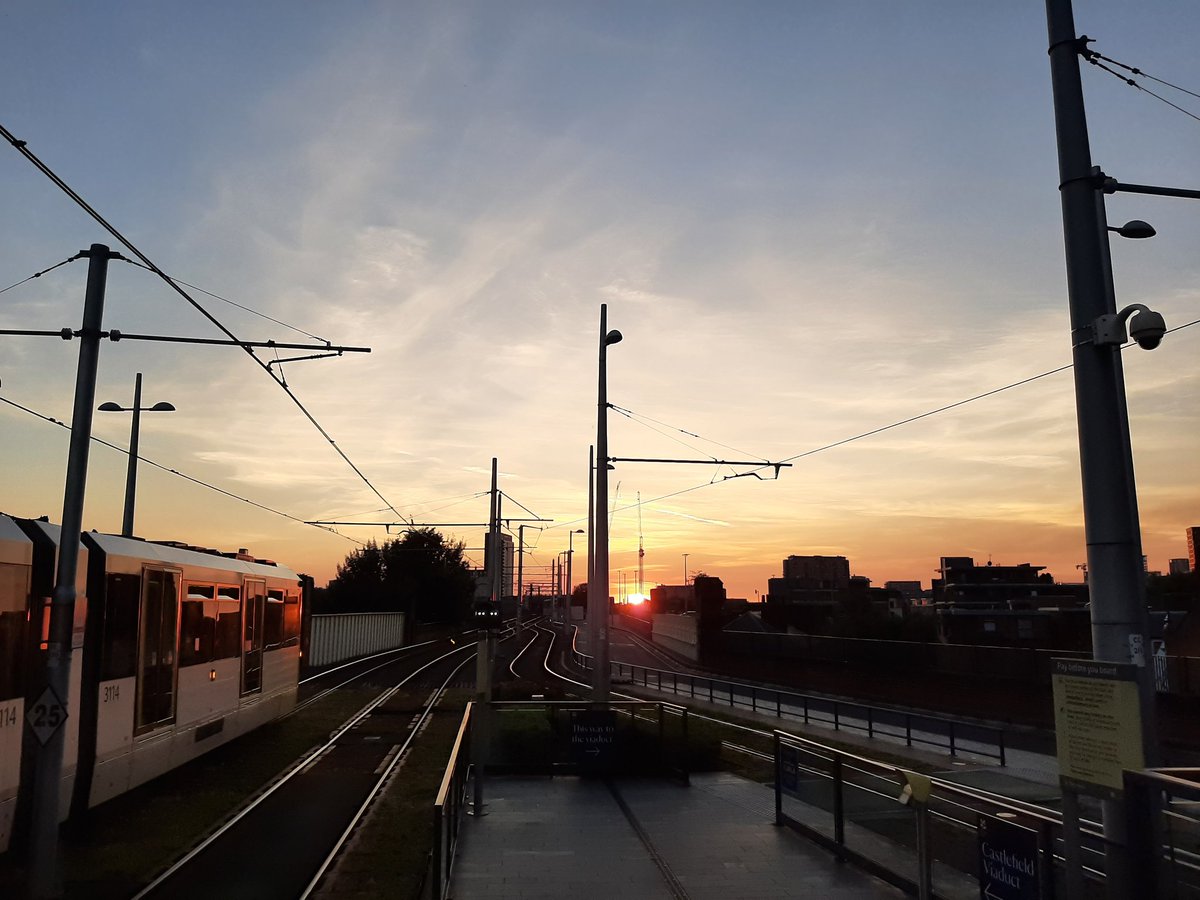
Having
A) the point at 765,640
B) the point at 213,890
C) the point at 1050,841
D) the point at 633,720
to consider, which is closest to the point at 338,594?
the point at 765,640

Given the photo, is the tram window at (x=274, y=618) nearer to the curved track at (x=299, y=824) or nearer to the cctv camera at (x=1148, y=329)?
the curved track at (x=299, y=824)

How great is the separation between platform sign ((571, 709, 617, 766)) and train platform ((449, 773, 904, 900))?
29.4 inches

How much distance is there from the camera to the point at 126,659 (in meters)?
12.5

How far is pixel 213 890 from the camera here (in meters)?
9.55

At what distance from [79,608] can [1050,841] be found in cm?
1001

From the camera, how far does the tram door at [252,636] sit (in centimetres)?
1859

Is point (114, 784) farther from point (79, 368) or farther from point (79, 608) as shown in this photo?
point (79, 368)

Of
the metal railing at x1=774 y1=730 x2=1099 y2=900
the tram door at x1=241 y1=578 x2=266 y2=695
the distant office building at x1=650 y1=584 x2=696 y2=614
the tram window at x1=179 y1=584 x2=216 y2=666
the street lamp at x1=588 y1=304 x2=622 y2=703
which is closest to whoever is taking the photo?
the metal railing at x1=774 y1=730 x2=1099 y2=900

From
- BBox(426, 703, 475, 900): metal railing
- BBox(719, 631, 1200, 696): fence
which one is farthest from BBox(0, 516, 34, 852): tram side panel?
BBox(719, 631, 1200, 696): fence

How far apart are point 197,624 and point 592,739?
6698 mm

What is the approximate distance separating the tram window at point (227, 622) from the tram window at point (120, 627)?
144 inches

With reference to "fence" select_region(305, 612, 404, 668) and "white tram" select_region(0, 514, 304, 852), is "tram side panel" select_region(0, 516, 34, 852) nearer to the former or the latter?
"white tram" select_region(0, 514, 304, 852)

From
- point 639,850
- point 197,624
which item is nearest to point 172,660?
point 197,624

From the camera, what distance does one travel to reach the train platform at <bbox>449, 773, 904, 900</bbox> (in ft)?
28.8
